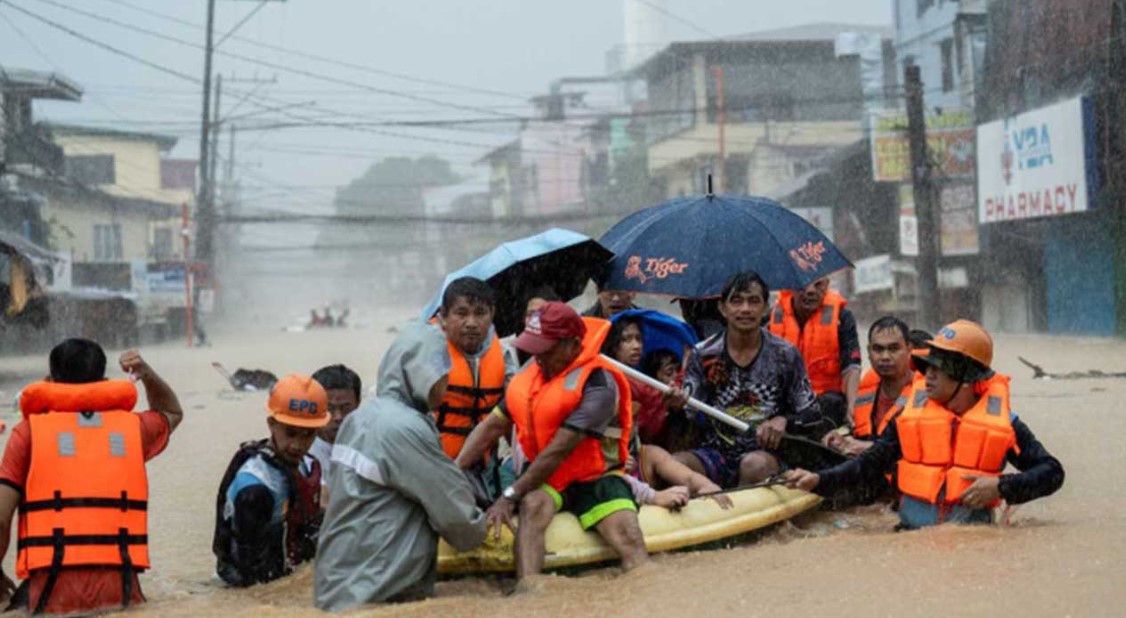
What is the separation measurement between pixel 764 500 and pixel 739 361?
30.2 inches

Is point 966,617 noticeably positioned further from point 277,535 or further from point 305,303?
point 305,303

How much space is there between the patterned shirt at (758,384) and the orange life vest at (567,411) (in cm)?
121

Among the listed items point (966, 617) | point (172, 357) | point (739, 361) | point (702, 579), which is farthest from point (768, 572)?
point (172, 357)

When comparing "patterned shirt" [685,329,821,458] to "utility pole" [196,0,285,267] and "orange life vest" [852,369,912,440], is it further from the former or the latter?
"utility pole" [196,0,285,267]

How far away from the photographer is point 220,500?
6.61m

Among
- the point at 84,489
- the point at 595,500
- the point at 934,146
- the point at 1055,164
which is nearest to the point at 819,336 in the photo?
the point at 595,500

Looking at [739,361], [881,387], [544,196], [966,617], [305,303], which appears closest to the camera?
[966,617]

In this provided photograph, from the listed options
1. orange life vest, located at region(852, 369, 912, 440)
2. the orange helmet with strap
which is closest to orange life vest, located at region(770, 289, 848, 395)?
orange life vest, located at region(852, 369, 912, 440)

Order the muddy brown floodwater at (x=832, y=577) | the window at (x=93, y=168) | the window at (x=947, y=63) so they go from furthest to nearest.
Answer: the window at (x=93, y=168) → the window at (x=947, y=63) → the muddy brown floodwater at (x=832, y=577)

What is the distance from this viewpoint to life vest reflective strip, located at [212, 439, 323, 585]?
6559 mm

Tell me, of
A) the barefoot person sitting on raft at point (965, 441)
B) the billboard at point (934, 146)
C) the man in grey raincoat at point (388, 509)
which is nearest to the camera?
the man in grey raincoat at point (388, 509)

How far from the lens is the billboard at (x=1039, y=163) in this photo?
26828 mm

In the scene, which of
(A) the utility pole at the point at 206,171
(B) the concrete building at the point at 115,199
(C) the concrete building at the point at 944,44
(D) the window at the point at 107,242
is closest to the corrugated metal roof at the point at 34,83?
(A) the utility pole at the point at 206,171

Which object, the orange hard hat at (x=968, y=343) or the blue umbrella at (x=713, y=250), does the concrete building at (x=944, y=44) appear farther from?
the orange hard hat at (x=968, y=343)
